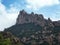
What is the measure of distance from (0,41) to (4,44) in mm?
2493

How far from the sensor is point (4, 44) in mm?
55219

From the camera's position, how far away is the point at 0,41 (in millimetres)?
57375
